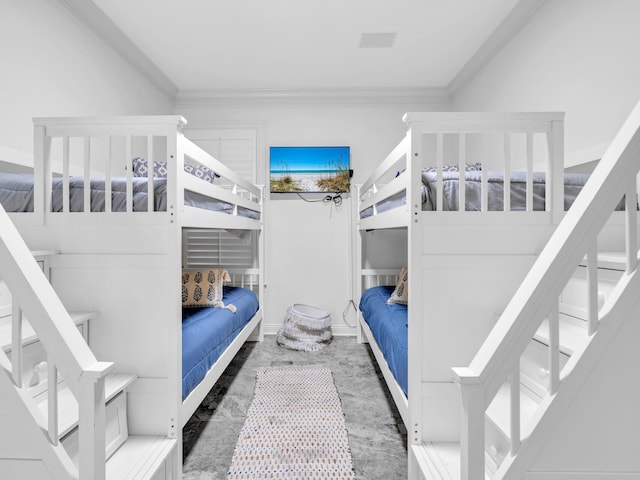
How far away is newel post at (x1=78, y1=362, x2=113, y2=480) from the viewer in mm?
810

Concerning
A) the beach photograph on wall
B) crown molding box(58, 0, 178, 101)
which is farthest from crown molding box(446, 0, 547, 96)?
crown molding box(58, 0, 178, 101)

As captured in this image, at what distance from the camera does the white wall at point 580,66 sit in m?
1.61

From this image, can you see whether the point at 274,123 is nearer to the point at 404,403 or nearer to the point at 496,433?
the point at 404,403

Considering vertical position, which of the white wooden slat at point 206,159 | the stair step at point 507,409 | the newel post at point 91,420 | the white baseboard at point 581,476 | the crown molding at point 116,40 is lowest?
the white baseboard at point 581,476

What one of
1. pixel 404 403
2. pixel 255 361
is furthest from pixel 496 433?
pixel 255 361

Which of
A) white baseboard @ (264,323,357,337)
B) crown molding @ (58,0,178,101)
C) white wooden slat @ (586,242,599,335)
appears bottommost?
white baseboard @ (264,323,357,337)

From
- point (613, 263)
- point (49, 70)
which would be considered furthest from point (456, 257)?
point (49, 70)

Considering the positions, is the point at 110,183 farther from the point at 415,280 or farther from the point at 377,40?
the point at 377,40

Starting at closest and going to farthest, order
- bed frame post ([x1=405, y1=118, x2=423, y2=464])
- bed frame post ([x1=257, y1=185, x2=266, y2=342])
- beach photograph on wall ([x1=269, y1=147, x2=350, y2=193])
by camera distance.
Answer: bed frame post ([x1=405, y1=118, x2=423, y2=464])
bed frame post ([x1=257, y1=185, x2=266, y2=342])
beach photograph on wall ([x1=269, y1=147, x2=350, y2=193])

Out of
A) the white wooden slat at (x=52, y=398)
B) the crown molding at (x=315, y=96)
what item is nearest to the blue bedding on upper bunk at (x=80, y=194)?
the white wooden slat at (x=52, y=398)

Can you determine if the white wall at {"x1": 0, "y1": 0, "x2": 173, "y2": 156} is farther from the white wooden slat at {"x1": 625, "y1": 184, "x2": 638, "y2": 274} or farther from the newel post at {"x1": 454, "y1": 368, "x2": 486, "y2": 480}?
the white wooden slat at {"x1": 625, "y1": 184, "x2": 638, "y2": 274}

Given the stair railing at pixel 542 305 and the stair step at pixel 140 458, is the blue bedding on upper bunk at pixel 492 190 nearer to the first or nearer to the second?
the stair railing at pixel 542 305

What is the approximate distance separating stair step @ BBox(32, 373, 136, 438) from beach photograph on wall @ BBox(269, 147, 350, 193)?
2.44 m

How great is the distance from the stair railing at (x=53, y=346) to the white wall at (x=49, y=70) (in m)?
1.34
